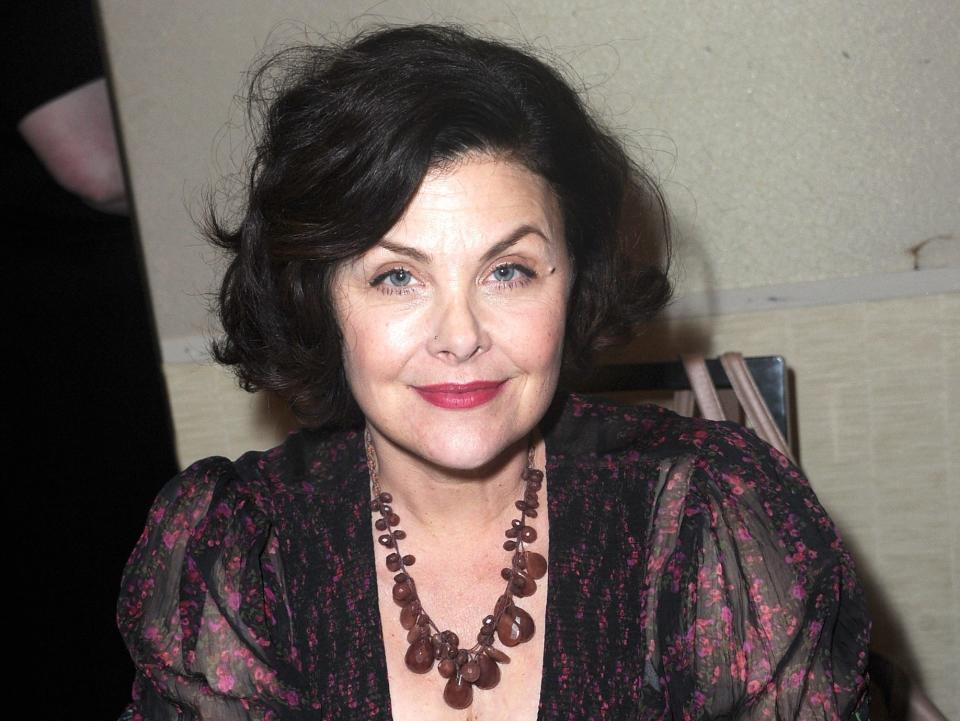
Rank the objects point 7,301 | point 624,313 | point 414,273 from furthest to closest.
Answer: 1. point 7,301
2. point 624,313
3. point 414,273

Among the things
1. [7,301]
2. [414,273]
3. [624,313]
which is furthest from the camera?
[7,301]

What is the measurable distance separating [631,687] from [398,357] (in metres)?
0.54

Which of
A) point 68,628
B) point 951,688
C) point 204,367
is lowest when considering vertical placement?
point 951,688

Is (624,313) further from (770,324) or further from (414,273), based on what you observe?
(770,324)

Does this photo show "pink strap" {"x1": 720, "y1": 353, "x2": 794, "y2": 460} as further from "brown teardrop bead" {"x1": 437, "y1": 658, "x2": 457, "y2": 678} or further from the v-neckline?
"brown teardrop bead" {"x1": 437, "y1": 658, "x2": 457, "y2": 678}

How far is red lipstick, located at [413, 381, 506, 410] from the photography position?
1208 mm

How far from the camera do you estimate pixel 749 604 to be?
121cm

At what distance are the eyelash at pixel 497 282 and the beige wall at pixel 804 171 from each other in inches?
32.1

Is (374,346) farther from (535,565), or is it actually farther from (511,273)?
(535,565)

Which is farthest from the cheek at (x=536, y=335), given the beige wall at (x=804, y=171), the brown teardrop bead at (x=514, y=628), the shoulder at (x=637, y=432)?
the beige wall at (x=804, y=171)

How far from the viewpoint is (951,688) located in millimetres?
2080

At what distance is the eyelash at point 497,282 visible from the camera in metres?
1.22

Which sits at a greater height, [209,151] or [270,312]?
[209,151]

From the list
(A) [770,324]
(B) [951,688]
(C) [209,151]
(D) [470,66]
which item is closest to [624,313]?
(D) [470,66]
